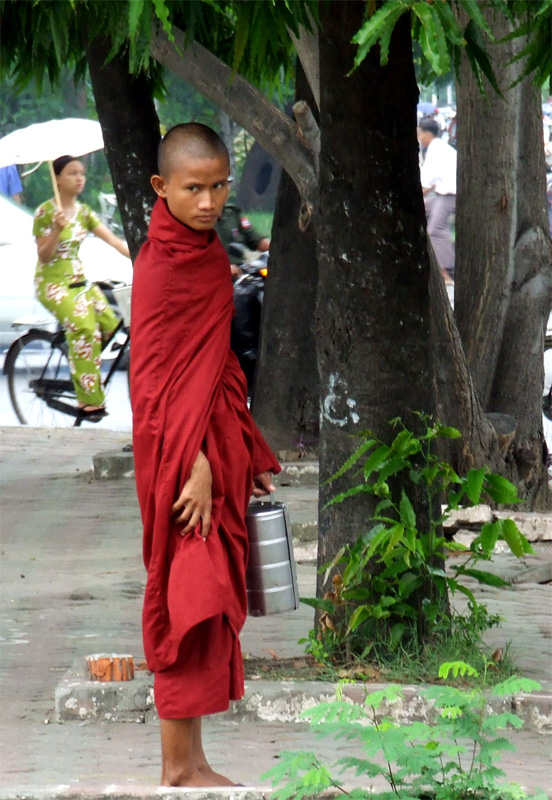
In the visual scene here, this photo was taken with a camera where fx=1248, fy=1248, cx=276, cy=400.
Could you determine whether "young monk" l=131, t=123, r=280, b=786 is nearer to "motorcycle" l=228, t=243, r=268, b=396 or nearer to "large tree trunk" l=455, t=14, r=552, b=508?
"large tree trunk" l=455, t=14, r=552, b=508

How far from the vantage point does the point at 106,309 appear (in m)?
9.50

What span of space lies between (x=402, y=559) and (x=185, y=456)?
4.10ft

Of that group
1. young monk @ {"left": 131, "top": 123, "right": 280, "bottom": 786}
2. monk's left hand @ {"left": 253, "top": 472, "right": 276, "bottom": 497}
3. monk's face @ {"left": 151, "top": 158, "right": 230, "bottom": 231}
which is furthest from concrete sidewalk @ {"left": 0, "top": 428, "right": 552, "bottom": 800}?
monk's face @ {"left": 151, "top": 158, "right": 230, "bottom": 231}

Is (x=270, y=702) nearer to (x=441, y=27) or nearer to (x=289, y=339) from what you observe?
(x=441, y=27)

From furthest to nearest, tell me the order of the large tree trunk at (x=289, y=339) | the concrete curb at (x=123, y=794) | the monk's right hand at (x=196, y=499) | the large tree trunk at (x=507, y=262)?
1. the large tree trunk at (x=289, y=339)
2. the large tree trunk at (x=507, y=262)
3. the monk's right hand at (x=196, y=499)
4. the concrete curb at (x=123, y=794)

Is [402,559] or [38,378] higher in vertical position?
[38,378]

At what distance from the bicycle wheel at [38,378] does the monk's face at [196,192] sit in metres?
6.59

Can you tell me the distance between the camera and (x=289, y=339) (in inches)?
338

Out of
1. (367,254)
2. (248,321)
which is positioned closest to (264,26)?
(367,254)

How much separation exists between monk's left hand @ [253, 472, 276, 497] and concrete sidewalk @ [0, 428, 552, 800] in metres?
0.85

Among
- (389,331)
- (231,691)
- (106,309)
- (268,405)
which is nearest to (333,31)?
(389,331)

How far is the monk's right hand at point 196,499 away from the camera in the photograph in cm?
340

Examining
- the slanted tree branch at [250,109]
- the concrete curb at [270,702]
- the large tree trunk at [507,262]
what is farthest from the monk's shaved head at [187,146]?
the large tree trunk at [507,262]

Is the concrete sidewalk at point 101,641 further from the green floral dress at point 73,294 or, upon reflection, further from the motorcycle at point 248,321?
the motorcycle at point 248,321
